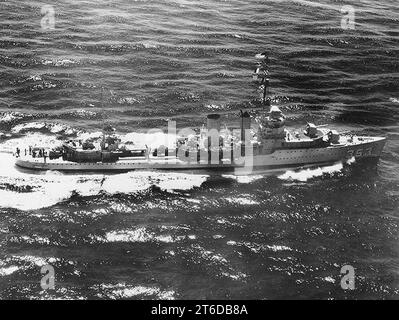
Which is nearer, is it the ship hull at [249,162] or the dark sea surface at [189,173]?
the dark sea surface at [189,173]

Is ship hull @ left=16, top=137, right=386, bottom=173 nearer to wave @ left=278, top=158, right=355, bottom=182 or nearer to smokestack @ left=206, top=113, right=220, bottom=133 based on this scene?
wave @ left=278, top=158, right=355, bottom=182

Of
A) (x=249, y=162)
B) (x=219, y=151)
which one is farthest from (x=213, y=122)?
(x=249, y=162)

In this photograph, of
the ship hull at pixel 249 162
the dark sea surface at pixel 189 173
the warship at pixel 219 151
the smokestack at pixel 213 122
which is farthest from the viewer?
the smokestack at pixel 213 122

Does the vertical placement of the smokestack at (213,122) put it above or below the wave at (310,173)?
above

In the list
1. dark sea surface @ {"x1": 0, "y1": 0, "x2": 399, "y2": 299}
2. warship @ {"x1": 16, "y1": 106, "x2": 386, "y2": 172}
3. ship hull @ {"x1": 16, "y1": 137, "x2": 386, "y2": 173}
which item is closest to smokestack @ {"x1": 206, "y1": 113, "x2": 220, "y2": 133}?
warship @ {"x1": 16, "y1": 106, "x2": 386, "y2": 172}

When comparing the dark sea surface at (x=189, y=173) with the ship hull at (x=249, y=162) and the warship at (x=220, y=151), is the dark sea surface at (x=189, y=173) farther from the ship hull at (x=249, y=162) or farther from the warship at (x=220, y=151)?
the warship at (x=220, y=151)

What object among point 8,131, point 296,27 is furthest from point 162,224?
point 296,27

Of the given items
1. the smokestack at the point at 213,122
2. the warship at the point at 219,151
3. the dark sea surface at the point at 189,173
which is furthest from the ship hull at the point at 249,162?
the smokestack at the point at 213,122
